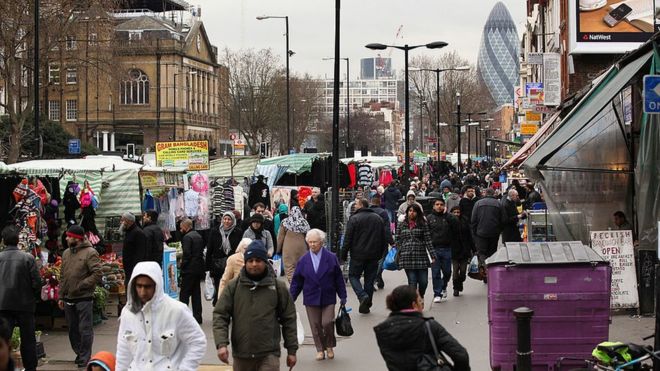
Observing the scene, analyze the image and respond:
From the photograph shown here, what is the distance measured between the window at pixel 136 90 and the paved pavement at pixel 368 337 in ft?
274

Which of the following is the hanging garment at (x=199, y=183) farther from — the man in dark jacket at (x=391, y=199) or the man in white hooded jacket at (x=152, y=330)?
the man in white hooded jacket at (x=152, y=330)

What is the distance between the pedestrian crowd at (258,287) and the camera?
22.6 feet

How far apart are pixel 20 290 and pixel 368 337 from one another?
15.5 feet

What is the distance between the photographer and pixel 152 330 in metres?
6.90

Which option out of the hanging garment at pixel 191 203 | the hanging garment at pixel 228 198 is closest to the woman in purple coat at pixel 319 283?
the hanging garment at pixel 191 203

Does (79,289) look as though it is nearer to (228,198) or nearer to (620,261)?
(620,261)

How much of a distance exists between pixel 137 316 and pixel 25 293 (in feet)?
15.2

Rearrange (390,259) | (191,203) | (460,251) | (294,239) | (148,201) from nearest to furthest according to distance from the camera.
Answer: (294,239)
(460,251)
(390,259)
(148,201)
(191,203)

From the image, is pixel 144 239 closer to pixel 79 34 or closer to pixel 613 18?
pixel 613 18

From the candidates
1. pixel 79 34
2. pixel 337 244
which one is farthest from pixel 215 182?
pixel 79 34

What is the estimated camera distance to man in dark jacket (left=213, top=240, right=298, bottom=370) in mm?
8047

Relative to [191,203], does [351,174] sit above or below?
above

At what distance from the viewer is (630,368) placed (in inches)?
324

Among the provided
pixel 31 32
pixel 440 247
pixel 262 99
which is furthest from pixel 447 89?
pixel 440 247
